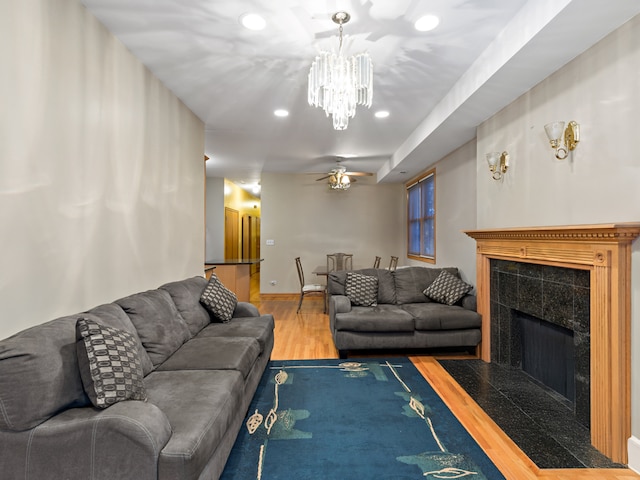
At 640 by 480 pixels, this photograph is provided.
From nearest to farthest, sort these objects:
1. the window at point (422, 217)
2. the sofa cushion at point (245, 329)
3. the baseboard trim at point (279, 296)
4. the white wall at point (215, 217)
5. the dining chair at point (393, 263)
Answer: the sofa cushion at point (245, 329), the window at point (422, 217), the dining chair at point (393, 263), the baseboard trim at point (279, 296), the white wall at point (215, 217)

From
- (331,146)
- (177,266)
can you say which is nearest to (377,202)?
(331,146)

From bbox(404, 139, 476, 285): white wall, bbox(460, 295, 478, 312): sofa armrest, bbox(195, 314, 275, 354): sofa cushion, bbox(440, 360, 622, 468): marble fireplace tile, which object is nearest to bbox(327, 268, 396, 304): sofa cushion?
bbox(460, 295, 478, 312): sofa armrest

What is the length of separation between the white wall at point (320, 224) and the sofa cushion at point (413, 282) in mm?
3298

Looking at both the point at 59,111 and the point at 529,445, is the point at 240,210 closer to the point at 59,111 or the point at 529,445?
the point at 59,111

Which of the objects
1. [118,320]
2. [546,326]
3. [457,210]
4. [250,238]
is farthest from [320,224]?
[118,320]

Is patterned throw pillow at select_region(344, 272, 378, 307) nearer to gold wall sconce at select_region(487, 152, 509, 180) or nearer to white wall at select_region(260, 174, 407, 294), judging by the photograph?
gold wall sconce at select_region(487, 152, 509, 180)

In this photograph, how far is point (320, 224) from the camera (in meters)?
8.09

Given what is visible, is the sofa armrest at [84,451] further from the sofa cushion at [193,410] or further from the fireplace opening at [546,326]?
the fireplace opening at [546,326]

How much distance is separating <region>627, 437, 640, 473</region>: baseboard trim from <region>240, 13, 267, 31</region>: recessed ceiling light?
345 centimetres

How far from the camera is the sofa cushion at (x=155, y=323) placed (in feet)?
7.88

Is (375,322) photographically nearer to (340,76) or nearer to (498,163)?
(498,163)

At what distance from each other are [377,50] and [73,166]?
2317 mm

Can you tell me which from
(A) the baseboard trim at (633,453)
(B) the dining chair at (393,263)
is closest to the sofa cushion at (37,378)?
(A) the baseboard trim at (633,453)

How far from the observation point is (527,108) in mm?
3129
